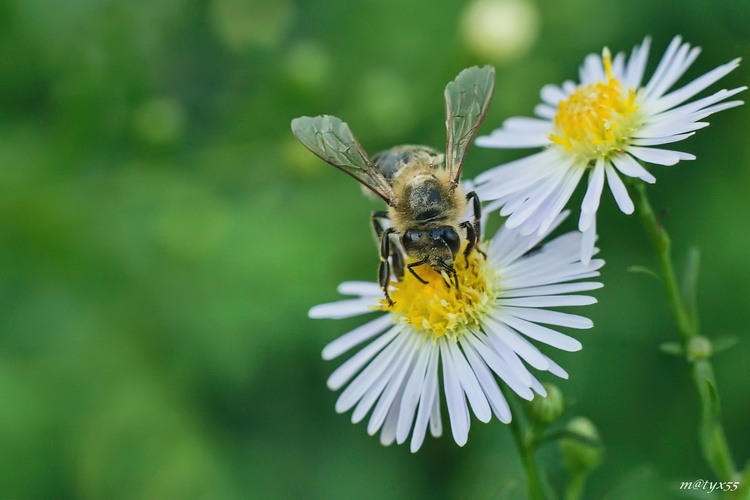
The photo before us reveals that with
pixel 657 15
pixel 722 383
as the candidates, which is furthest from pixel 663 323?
pixel 657 15

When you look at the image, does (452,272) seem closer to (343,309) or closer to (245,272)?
(343,309)

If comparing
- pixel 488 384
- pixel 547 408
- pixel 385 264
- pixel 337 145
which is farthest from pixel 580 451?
pixel 337 145

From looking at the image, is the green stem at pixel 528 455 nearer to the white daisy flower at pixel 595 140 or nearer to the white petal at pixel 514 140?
the white daisy flower at pixel 595 140

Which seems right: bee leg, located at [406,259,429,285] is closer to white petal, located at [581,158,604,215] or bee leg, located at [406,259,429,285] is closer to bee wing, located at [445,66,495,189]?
bee wing, located at [445,66,495,189]

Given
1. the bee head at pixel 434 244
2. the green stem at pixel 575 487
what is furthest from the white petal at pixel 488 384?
the green stem at pixel 575 487

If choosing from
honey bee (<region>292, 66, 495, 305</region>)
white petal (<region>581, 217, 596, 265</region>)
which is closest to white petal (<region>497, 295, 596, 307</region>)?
white petal (<region>581, 217, 596, 265</region>)

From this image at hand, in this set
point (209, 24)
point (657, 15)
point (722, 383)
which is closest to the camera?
point (722, 383)

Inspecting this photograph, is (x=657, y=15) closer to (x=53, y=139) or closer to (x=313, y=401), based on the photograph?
(x=313, y=401)
